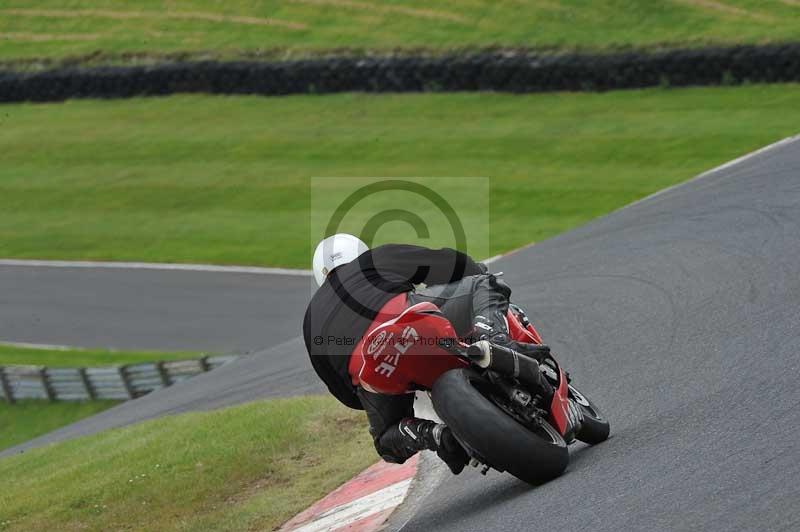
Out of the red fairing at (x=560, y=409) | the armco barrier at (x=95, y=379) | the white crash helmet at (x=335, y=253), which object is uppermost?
the white crash helmet at (x=335, y=253)

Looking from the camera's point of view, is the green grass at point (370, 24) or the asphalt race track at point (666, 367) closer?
the asphalt race track at point (666, 367)

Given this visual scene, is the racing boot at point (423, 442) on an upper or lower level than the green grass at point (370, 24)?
upper

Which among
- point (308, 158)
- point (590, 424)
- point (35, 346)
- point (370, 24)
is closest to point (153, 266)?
point (35, 346)

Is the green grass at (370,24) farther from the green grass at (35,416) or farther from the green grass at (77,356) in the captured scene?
the green grass at (35,416)

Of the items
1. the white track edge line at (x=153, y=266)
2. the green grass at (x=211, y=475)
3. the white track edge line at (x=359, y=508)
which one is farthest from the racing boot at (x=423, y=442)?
the white track edge line at (x=153, y=266)

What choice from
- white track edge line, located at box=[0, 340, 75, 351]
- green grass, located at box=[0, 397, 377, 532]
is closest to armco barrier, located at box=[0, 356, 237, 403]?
white track edge line, located at box=[0, 340, 75, 351]

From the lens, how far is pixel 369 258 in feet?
20.5

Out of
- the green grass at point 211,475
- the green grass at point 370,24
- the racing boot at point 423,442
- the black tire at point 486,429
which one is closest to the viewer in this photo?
the black tire at point 486,429

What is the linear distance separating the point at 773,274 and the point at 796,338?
221 cm

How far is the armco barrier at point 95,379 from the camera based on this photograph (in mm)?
16688

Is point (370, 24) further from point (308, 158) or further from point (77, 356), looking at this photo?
point (77, 356)

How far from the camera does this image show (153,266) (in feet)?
73.5

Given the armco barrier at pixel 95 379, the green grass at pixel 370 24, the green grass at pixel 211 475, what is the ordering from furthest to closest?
the green grass at pixel 370 24 < the armco barrier at pixel 95 379 < the green grass at pixel 211 475

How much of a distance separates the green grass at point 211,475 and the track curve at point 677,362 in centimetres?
134
